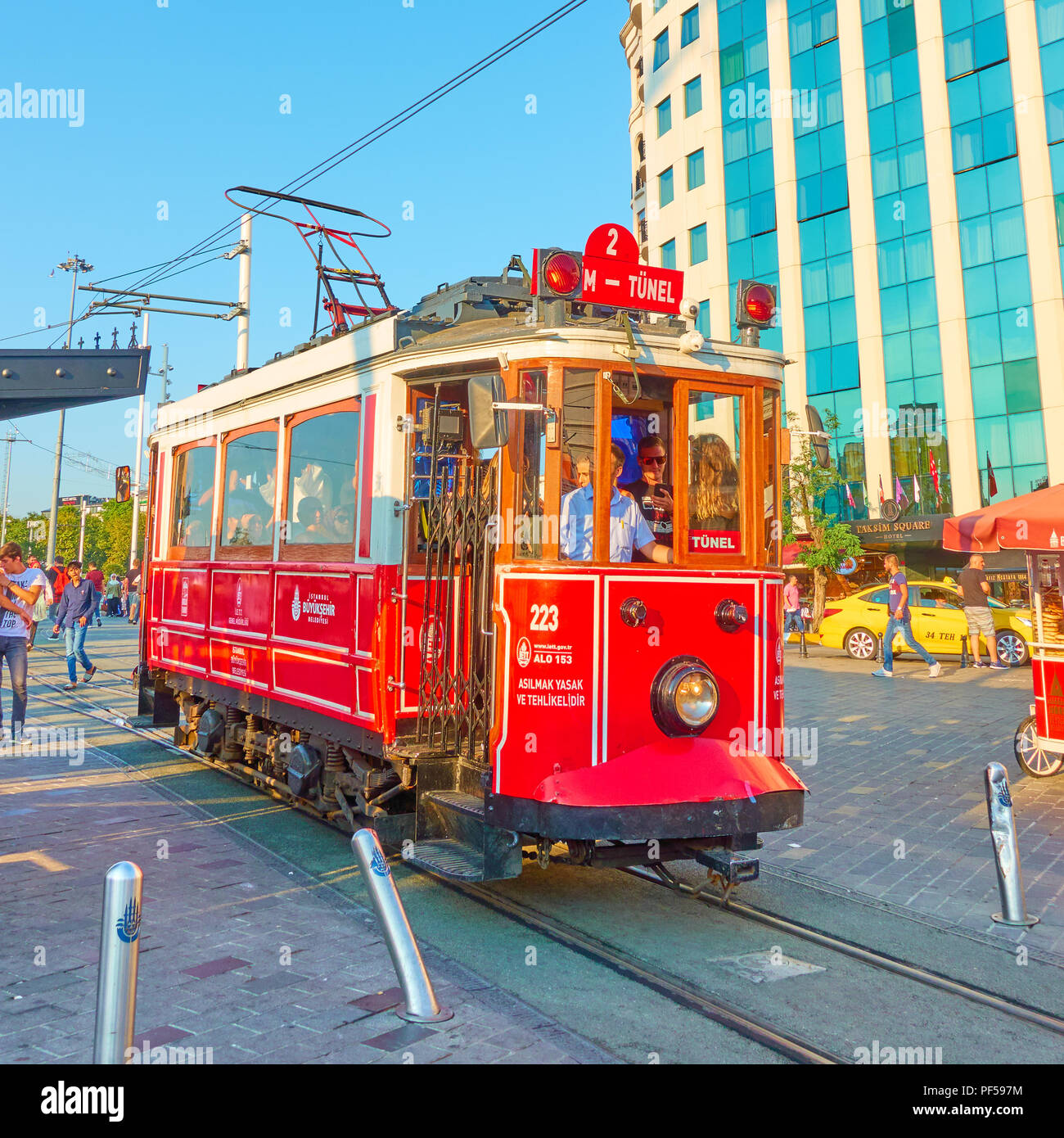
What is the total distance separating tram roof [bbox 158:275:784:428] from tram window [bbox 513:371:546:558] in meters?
0.22

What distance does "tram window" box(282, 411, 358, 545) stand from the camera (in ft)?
21.0

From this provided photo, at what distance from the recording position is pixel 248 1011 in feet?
13.2

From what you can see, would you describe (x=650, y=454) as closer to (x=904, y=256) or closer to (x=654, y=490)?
(x=654, y=490)

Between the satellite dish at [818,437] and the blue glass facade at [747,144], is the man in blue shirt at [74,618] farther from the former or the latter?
the blue glass facade at [747,144]

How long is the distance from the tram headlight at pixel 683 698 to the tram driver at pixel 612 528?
598mm

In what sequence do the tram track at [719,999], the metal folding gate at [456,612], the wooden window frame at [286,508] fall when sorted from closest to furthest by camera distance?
the tram track at [719,999], the metal folding gate at [456,612], the wooden window frame at [286,508]

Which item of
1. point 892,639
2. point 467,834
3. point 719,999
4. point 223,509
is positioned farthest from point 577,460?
point 892,639

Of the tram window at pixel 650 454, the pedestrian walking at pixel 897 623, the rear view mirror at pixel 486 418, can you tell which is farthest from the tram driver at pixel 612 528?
the pedestrian walking at pixel 897 623

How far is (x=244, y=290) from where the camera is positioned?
17.2 meters

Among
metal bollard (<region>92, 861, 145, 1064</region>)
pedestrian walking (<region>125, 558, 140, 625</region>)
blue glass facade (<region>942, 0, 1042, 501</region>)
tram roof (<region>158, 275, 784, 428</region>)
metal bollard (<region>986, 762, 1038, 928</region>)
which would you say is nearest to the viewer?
metal bollard (<region>92, 861, 145, 1064</region>)

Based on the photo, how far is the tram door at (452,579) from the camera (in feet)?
Answer: 18.4

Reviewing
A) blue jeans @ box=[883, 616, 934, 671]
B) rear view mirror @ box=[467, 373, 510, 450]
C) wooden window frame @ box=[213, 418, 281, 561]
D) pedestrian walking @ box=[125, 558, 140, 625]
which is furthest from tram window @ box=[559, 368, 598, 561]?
pedestrian walking @ box=[125, 558, 140, 625]

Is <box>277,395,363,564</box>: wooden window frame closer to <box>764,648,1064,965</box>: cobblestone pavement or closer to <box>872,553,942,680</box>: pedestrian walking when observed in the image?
<box>764,648,1064,965</box>: cobblestone pavement

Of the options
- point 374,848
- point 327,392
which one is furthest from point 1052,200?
point 374,848
